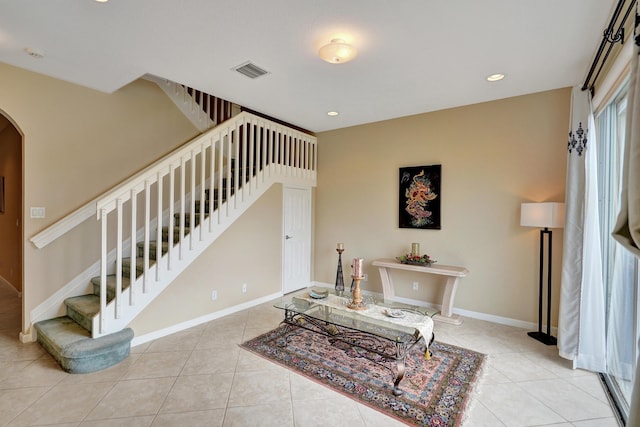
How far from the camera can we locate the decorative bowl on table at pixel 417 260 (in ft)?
13.1

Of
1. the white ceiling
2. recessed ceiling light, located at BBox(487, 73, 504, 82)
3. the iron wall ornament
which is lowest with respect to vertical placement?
the iron wall ornament

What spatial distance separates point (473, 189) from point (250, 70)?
120 inches

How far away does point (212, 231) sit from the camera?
12.4 ft

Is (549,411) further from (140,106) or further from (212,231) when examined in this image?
(140,106)

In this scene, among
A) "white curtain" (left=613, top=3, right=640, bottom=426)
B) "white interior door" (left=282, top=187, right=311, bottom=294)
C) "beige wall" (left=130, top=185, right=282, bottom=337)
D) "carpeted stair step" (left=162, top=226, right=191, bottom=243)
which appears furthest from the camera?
"white interior door" (left=282, top=187, right=311, bottom=294)

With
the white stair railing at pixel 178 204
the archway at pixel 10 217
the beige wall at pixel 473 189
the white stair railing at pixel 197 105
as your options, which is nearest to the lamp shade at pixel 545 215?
the beige wall at pixel 473 189

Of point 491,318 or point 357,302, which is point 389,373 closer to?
point 357,302

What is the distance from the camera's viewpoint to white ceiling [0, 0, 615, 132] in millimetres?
2107

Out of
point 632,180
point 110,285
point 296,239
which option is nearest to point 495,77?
point 632,180

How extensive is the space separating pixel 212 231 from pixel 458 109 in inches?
140

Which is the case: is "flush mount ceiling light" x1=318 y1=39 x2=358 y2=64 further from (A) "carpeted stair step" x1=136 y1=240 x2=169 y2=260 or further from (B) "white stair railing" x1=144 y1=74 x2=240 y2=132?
(A) "carpeted stair step" x1=136 y1=240 x2=169 y2=260

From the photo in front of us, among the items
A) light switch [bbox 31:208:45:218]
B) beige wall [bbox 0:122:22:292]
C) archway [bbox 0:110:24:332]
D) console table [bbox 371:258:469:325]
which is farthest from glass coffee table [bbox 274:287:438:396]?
beige wall [bbox 0:122:22:292]

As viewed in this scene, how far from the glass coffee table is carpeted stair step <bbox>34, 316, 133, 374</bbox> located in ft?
4.93

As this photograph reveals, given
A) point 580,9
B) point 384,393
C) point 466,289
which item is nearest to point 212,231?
point 384,393
